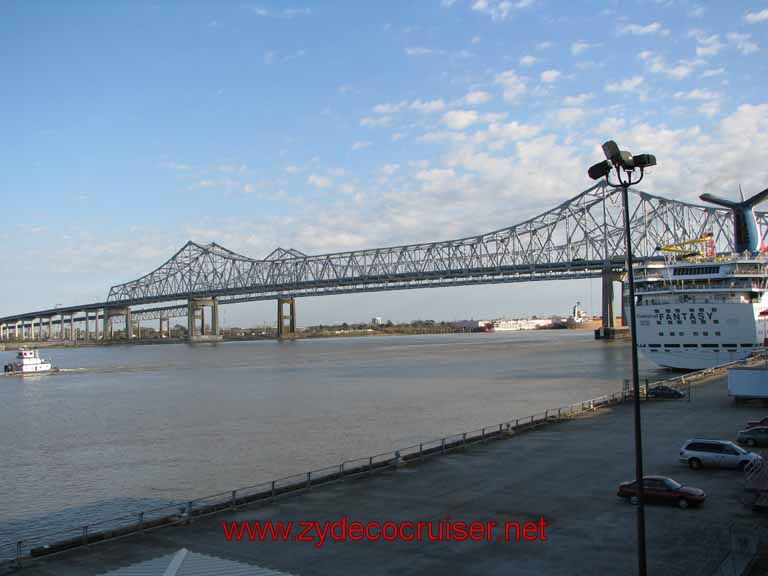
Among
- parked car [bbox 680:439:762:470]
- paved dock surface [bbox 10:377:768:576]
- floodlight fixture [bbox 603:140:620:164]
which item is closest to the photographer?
floodlight fixture [bbox 603:140:620:164]

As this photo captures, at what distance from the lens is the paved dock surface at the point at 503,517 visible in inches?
467

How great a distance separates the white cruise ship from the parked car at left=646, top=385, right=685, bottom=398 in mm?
19695

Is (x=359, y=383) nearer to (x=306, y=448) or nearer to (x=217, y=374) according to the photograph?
(x=217, y=374)

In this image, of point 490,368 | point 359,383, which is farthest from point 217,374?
point 490,368

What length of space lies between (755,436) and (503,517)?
34.8ft

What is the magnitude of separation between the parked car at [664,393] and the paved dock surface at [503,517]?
1053 centimetres

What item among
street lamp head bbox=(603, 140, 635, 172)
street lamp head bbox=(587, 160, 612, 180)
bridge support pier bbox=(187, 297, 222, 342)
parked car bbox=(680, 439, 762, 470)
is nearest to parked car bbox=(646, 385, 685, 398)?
parked car bbox=(680, 439, 762, 470)

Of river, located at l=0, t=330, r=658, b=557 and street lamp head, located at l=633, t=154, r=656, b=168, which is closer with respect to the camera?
street lamp head, located at l=633, t=154, r=656, b=168

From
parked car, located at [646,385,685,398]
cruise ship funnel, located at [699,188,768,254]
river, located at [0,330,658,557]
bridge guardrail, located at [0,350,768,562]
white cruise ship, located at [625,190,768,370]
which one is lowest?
river, located at [0,330,658,557]

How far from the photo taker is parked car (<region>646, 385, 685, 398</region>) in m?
33.2

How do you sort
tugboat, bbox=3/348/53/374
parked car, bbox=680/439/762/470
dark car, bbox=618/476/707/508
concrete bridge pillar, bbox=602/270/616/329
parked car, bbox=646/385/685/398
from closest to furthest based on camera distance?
1. dark car, bbox=618/476/707/508
2. parked car, bbox=680/439/762/470
3. parked car, bbox=646/385/685/398
4. tugboat, bbox=3/348/53/374
5. concrete bridge pillar, bbox=602/270/616/329

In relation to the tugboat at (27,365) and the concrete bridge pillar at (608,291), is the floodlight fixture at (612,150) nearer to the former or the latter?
the tugboat at (27,365)

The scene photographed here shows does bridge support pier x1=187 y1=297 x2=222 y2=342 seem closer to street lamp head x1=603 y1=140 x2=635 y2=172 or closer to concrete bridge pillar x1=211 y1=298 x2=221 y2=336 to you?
concrete bridge pillar x1=211 y1=298 x2=221 y2=336

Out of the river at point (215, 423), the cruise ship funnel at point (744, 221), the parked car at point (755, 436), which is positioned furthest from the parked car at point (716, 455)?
the cruise ship funnel at point (744, 221)
